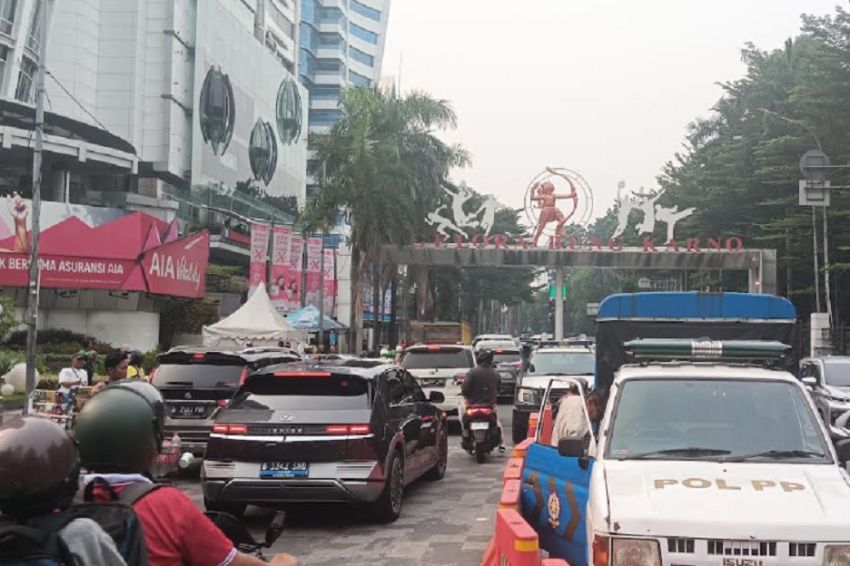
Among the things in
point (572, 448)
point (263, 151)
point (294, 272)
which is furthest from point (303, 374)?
point (263, 151)

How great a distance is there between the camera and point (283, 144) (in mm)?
80750

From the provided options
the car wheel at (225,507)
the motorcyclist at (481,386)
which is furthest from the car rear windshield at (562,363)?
the car wheel at (225,507)

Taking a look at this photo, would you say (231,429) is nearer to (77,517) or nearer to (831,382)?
(77,517)

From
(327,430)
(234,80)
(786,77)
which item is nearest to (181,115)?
(234,80)

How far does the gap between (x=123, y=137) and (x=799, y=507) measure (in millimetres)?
56591

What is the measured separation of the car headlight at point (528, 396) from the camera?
17422mm

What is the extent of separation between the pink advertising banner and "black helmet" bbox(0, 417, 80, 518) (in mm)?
35330

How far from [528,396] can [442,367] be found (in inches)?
110

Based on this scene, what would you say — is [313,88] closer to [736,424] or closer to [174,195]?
[174,195]

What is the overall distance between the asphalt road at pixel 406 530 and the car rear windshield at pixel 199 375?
4.28ft

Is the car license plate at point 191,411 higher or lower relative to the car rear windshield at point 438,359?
lower

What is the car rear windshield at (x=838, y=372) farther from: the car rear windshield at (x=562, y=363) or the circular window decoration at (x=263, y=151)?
the circular window decoration at (x=263, y=151)

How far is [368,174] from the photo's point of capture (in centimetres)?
4003

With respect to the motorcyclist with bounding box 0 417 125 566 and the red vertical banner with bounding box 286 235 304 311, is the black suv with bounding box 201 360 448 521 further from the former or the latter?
the red vertical banner with bounding box 286 235 304 311
